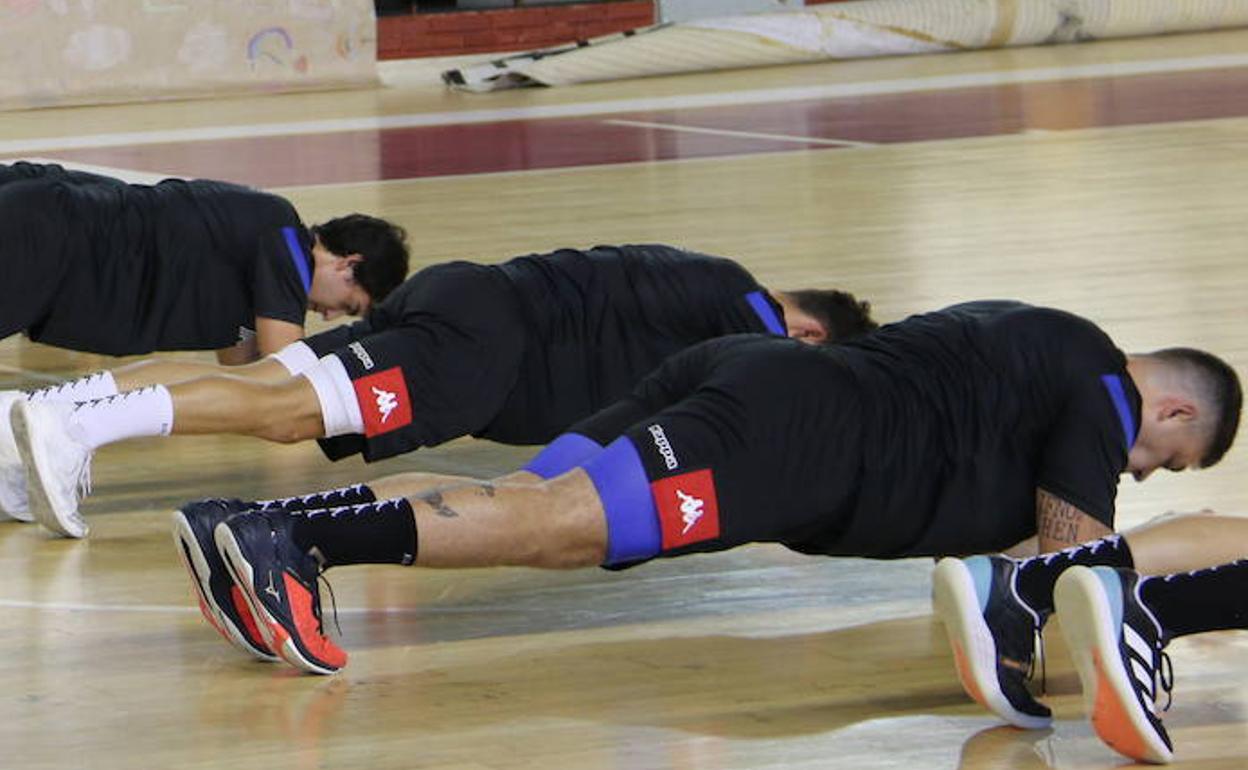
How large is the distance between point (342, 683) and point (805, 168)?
7.18m

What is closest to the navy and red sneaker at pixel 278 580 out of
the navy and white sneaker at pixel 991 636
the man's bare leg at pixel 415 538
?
the man's bare leg at pixel 415 538

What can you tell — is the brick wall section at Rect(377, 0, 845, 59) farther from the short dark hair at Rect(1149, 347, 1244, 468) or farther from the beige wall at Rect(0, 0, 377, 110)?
the short dark hair at Rect(1149, 347, 1244, 468)

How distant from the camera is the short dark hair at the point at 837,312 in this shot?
4520 mm

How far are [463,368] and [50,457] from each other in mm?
821

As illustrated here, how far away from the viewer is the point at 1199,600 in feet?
10.9

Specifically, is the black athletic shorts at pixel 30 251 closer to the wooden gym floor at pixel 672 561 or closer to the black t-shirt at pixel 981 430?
the wooden gym floor at pixel 672 561

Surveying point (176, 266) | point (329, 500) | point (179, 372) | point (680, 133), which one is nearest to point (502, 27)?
point (680, 133)

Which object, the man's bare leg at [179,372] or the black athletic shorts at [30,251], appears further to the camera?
the black athletic shorts at [30,251]

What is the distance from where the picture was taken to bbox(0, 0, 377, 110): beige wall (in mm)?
14805

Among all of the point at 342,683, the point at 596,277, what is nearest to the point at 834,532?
the point at 342,683

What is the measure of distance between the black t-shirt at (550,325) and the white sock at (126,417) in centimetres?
35

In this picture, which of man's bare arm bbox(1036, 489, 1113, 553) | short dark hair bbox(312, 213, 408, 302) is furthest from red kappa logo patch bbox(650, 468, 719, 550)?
short dark hair bbox(312, 213, 408, 302)

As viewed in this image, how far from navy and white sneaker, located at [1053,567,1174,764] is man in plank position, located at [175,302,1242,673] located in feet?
1.43

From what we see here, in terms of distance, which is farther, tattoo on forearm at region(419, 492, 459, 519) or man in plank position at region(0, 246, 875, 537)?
man in plank position at region(0, 246, 875, 537)
